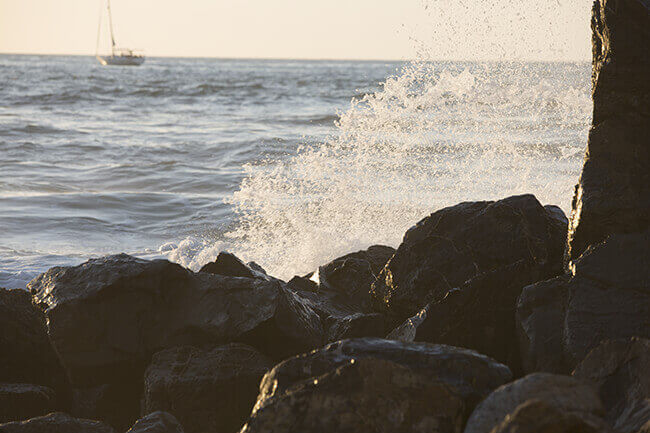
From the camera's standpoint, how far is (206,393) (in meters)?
3.24

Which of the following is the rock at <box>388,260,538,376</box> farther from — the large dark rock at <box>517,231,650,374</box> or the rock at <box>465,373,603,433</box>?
the rock at <box>465,373,603,433</box>

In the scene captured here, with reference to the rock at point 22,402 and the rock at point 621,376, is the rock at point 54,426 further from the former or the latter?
the rock at point 621,376

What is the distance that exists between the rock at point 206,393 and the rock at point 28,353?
0.74 m

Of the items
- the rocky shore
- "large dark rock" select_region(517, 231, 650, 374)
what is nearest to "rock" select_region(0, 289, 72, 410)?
the rocky shore

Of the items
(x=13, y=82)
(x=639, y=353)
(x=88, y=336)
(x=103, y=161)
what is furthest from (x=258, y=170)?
(x=13, y=82)

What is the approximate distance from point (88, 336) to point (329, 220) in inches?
197

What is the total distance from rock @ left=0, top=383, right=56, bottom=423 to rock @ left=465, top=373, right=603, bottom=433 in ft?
7.17

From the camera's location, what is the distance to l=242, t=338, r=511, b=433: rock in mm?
2180

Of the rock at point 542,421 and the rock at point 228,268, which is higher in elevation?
the rock at point 542,421

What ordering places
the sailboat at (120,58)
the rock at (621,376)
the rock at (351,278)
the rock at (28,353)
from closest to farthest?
the rock at (621,376) → the rock at (28,353) → the rock at (351,278) → the sailboat at (120,58)

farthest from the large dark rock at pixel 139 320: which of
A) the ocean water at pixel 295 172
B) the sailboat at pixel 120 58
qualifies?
the sailboat at pixel 120 58

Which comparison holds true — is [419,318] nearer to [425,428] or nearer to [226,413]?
[226,413]

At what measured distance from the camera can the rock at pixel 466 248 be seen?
385 cm

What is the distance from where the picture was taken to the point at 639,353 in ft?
8.02
